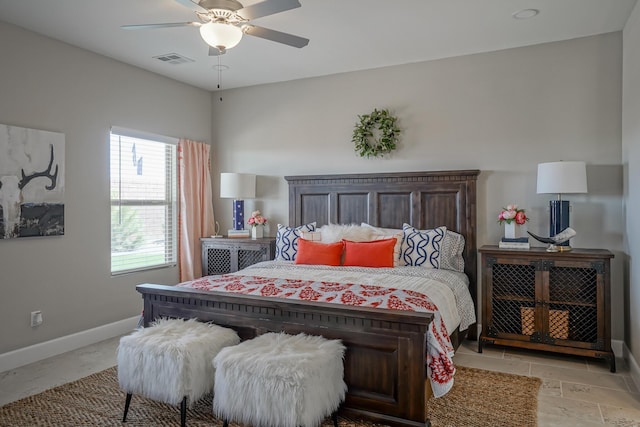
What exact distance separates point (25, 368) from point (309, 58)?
12.4 feet

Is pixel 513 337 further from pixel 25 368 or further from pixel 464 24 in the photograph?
pixel 25 368

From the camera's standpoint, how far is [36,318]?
3770 mm

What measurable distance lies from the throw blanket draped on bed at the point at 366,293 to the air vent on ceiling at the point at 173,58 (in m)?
2.29

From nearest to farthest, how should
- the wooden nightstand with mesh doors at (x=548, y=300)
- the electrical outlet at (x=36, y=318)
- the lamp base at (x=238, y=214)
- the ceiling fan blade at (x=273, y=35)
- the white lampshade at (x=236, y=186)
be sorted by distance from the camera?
the ceiling fan blade at (x=273, y=35)
the wooden nightstand with mesh doors at (x=548, y=300)
the electrical outlet at (x=36, y=318)
the white lampshade at (x=236, y=186)
the lamp base at (x=238, y=214)

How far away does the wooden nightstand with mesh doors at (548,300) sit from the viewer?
11.6 ft

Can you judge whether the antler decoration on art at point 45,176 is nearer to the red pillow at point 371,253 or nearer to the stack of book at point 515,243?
the red pillow at point 371,253

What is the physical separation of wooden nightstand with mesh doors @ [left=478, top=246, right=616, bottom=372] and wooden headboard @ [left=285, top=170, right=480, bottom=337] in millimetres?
387

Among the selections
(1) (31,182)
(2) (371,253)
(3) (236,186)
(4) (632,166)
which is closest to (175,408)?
(2) (371,253)

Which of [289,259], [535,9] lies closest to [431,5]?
[535,9]

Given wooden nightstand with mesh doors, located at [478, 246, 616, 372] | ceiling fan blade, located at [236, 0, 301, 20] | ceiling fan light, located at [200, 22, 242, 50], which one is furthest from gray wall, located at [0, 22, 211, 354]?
wooden nightstand with mesh doors, located at [478, 246, 616, 372]

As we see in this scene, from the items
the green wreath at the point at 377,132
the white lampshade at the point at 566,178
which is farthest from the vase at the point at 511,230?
the green wreath at the point at 377,132

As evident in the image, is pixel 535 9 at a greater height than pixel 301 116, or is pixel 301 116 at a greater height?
pixel 535 9

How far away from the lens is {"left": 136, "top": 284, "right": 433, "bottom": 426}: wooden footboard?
2.46m

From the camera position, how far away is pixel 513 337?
3.80m
